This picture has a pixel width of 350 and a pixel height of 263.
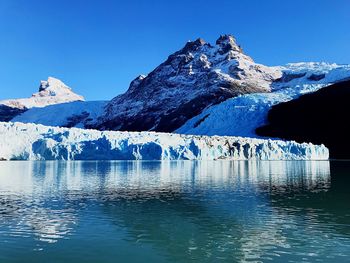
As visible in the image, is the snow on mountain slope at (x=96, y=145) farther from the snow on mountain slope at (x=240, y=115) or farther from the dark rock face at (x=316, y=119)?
the snow on mountain slope at (x=240, y=115)

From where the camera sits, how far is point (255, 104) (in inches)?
5305

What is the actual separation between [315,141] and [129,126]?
99.4 m

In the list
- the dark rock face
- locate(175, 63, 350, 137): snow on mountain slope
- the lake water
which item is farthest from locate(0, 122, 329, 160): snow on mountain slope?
the lake water

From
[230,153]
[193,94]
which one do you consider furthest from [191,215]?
[193,94]

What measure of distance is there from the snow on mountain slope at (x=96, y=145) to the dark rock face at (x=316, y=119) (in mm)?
39650

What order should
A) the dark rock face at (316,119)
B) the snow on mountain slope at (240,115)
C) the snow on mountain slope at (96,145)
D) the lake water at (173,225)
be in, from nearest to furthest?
the lake water at (173,225) < the snow on mountain slope at (96,145) < the dark rock face at (316,119) < the snow on mountain slope at (240,115)

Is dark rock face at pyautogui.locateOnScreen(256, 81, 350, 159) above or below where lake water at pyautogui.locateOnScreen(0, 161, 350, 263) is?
above

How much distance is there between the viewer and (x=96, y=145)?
7156cm

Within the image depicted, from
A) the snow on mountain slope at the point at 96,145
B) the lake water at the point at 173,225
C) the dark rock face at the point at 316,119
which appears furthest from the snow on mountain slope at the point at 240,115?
the lake water at the point at 173,225

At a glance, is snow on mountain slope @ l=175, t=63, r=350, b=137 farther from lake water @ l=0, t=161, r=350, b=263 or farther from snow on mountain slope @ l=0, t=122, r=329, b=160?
lake water @ l=0, t=161, r=350, b=263

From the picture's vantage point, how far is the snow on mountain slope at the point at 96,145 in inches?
2714

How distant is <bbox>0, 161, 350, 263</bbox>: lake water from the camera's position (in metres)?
12.6

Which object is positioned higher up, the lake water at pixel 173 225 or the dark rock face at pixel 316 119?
the dark rock face at pixel 316 119

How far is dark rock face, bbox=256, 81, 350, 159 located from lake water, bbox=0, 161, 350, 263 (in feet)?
308
